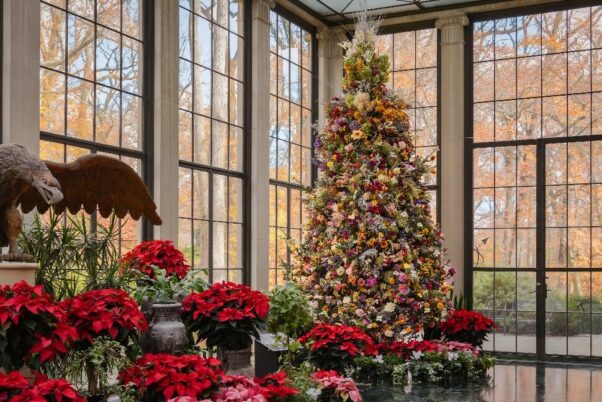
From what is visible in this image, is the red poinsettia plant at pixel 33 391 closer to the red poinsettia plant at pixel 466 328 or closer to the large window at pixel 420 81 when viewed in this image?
the red poinsettia plant at pixel 466 328

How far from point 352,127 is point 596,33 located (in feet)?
14.8

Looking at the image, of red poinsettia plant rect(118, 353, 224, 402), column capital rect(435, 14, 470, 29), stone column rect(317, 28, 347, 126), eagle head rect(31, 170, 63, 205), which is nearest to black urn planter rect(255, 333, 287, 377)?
red poinsettia plant rect(118, 353, 224, 402)

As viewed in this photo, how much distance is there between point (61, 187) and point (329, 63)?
813 centimetres

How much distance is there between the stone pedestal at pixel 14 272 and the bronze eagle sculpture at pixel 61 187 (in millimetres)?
100

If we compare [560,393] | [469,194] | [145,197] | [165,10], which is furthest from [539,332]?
[145,197]

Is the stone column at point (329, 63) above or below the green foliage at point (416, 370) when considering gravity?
above

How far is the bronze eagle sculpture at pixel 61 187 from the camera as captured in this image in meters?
3.88

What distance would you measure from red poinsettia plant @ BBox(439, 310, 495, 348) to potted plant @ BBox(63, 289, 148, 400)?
5925 millimetres

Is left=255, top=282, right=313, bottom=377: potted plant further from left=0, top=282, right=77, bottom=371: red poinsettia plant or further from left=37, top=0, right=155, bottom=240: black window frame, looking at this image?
left=0, top=282, right=77, bottom=371: red poinsettia plant

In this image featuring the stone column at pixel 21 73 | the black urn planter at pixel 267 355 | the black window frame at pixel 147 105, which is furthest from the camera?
the black window frame at pixel 147 105

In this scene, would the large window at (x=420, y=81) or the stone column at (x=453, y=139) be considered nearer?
the stone column at (x=453, y=139)

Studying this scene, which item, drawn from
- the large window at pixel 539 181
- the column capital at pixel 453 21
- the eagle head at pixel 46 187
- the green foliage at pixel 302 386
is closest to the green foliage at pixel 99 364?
the eagle head at pixel 46 187

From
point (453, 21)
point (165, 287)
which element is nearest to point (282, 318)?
point (165, 287)

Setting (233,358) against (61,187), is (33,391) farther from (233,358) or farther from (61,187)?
(61,187)
